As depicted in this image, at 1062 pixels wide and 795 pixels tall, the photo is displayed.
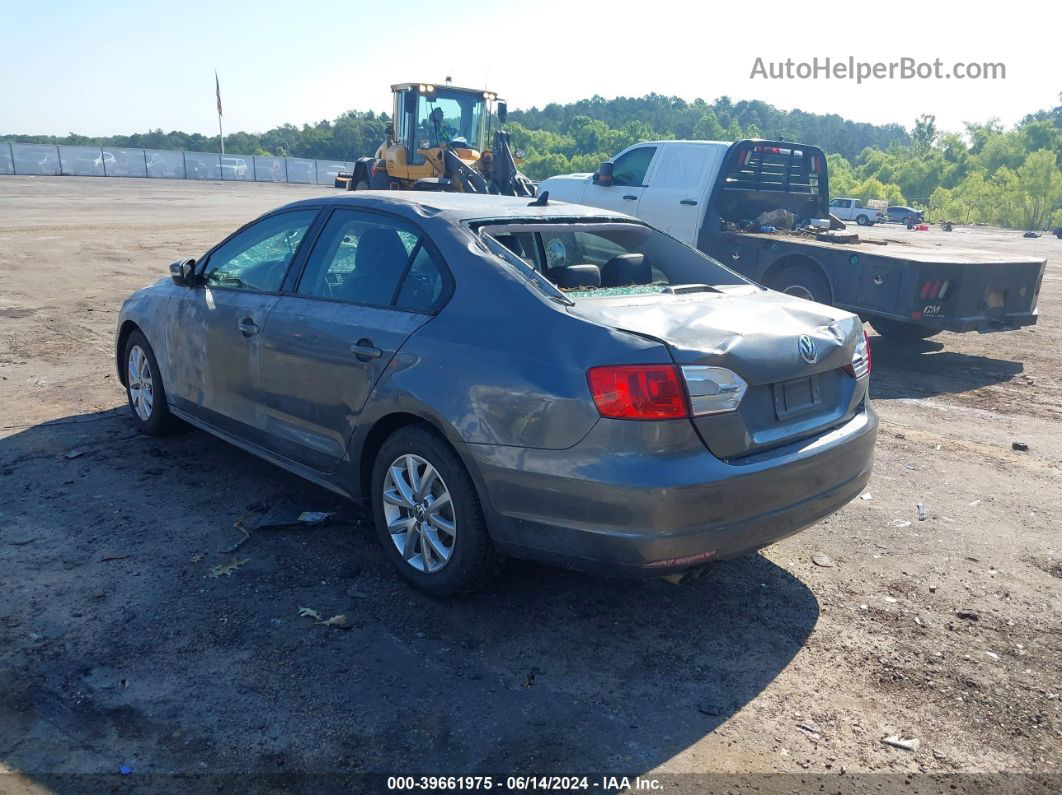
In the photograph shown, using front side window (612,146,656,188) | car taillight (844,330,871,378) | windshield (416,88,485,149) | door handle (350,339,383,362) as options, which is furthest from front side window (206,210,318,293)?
windshield (416,88,485,149)

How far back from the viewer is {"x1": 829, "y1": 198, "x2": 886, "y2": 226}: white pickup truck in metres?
54.8

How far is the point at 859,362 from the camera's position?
157 inches

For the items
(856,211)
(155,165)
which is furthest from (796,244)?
(155,165)

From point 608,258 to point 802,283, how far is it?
5.39 metres

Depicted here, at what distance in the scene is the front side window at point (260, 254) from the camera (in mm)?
4664

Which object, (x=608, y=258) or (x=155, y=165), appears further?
(x=155, y=165)

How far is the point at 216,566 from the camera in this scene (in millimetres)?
4086

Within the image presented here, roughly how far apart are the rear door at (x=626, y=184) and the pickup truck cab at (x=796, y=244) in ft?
0.06

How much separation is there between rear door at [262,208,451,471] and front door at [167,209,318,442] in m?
0.18

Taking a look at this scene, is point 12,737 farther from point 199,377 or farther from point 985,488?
point 985,488

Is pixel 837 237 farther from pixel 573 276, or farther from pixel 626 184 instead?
pixel 573 276

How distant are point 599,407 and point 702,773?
4.21 feet

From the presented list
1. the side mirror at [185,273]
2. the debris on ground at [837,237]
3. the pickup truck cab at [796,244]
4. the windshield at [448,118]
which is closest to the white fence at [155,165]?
the windshield at [448,118]

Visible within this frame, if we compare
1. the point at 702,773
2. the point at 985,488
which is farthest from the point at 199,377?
the point at 985,488
